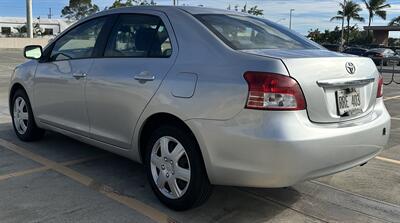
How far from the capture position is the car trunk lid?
3209 mm

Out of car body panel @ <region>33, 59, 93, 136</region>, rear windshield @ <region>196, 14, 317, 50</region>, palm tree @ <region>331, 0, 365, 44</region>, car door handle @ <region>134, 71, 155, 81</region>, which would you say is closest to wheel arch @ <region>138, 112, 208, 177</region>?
car door handle @ <region>134, 71, 155, 81</region>

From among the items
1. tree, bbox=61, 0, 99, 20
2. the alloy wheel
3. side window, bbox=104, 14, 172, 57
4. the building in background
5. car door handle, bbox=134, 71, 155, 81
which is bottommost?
the alloy wheel

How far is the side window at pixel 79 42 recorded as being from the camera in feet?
15.3

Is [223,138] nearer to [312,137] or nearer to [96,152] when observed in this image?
[312,137]

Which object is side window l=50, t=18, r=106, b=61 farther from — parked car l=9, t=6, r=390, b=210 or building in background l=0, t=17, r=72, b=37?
building in background l=0, t=17, r=72, b=37

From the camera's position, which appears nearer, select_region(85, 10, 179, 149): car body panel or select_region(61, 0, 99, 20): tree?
select_region(85, 10, 179, 149): car body panel

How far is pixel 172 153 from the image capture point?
366 cm

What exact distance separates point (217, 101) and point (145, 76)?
83 centimetres

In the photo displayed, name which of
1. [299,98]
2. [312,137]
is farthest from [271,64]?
[312,137]

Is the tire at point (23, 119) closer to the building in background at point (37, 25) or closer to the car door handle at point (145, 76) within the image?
the car door handle at point (145, 76)

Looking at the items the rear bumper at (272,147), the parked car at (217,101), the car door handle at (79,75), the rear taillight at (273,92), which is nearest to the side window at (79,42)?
the parked car at (217,101)

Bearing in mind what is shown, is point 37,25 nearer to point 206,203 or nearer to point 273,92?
point 206,203

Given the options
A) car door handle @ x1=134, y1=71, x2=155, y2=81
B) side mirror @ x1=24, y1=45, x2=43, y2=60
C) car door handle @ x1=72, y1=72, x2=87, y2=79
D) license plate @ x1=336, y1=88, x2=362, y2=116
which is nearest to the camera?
license plate @ x1=336, y1=88, x2=362, y2=116

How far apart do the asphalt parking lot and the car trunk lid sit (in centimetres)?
89
